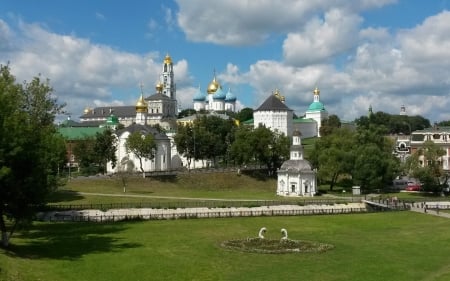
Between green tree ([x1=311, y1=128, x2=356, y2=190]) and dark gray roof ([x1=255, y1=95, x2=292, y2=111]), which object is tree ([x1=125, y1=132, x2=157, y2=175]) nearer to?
green tree ([x1=311, y1=128, x2=356, y2=190])

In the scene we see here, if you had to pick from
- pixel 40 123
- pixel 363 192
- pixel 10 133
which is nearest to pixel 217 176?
pixel 363 192

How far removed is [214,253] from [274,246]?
436cm

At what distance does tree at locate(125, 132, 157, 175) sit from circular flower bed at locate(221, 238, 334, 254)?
144 feet

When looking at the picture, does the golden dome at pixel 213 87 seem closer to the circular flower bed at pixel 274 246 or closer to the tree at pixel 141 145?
the tree at pixel 141 145

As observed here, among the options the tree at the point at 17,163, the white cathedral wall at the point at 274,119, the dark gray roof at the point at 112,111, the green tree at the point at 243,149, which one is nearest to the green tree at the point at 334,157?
the green tree at the point at 243,149

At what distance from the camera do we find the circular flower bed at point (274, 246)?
3453 cm

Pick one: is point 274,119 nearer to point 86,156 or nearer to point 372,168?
point 86,156

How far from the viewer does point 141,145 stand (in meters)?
80.4

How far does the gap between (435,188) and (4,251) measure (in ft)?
193

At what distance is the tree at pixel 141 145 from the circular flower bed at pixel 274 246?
43752 millimetres

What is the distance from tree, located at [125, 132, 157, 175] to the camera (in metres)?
80.3

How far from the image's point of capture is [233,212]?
54.4 metres

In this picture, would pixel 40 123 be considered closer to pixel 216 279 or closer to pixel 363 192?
pixel 216 279

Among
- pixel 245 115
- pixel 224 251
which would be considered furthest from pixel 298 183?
pixel 245 115
